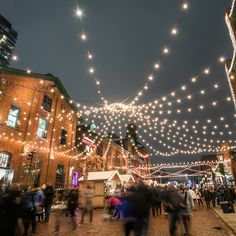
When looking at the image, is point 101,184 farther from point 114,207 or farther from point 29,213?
point 29,213

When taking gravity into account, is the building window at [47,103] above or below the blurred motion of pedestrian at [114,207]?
above

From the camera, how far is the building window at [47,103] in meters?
21.5

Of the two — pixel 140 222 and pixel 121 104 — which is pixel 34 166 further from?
pixel 140 222

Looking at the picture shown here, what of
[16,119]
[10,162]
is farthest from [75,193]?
[16,119]

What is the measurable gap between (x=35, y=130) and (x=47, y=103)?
335 cm

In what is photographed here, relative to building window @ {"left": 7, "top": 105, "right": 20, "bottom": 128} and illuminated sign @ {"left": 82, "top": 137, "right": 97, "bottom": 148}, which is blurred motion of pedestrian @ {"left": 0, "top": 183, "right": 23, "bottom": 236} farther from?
illuminated sign @ {"left": 82, "top": 137, "right": 97, "bottom": 148}

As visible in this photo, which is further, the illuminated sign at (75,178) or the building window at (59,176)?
the illuminated sign at (75,178)

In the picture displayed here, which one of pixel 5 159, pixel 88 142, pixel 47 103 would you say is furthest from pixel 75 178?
pixel 5 159

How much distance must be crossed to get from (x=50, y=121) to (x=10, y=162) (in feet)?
19.7

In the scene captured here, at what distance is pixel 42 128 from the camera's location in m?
21.0

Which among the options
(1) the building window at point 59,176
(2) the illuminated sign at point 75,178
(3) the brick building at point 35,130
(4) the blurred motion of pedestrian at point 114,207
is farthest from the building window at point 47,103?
(4) the blurred motion of pedestrian at point 114,207

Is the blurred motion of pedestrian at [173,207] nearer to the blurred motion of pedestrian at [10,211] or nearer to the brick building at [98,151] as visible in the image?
the blurred motion of pedestrian at [10,211]

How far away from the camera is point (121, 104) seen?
1415 centimetres

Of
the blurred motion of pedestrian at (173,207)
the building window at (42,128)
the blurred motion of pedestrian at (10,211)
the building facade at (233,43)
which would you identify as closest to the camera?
the blurred motion of pedestrian at (10,211)
